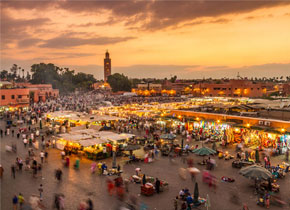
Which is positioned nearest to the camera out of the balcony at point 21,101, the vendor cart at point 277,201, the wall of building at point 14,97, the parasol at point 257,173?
the vendor cart at point 277,201

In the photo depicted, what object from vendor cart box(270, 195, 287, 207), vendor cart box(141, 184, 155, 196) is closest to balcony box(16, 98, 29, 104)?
vendor cart box(141, 184, 155, 196)

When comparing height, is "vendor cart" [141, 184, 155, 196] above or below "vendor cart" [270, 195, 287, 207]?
above

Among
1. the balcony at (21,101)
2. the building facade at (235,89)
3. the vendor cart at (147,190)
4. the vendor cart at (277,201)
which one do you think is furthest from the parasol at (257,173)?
the building facade at (235,89)

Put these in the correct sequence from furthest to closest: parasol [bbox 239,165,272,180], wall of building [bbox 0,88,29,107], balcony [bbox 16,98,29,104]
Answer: balcony [bbox 16,98,29,104] < wall of building [bbox 0,88,29,107] < parasol [bbox 239,165,272,180]

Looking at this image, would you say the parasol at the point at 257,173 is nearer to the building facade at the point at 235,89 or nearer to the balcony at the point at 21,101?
the balcony at the point at 21,101

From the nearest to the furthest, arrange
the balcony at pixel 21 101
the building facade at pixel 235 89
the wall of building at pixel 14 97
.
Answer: the wall of building at pixel 14 97 < the balcony at pixel 21 101 < the building facade at pixel 235 89

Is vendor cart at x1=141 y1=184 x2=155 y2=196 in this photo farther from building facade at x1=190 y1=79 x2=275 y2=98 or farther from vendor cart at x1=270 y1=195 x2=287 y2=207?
building facade at x1=190 y1=79 x2=275 y2=98

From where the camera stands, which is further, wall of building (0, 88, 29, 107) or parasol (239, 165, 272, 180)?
wall of building (0, 88, 29, 107)

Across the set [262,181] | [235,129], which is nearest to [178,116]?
[235,129]

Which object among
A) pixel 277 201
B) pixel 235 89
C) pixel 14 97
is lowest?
pixel 277 201

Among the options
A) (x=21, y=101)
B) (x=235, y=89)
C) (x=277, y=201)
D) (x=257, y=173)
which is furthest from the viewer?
(x=235, y=89)

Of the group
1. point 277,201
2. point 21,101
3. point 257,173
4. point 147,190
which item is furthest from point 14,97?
point 277,201

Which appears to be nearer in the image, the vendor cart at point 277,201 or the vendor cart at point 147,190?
the vendor cart at point 277,201

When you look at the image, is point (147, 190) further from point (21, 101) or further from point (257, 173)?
point (21, 101)
